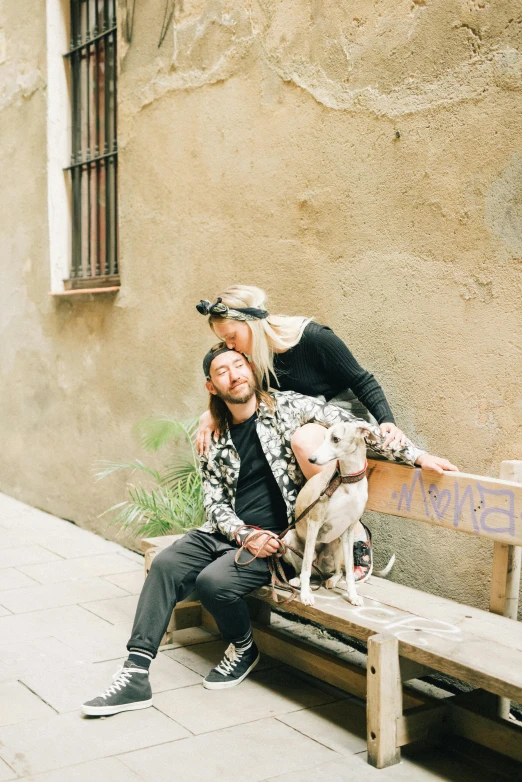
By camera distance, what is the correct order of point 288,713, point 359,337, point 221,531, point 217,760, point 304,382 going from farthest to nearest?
1. point 359,337
2. point 304,382
3. point 221,531
4. point 288,713
5. point 217,760

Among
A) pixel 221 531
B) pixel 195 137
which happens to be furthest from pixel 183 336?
pixel 221 531

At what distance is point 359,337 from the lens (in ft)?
12.9

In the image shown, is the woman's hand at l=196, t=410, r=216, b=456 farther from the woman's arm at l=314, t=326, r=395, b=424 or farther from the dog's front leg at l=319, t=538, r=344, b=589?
the dog's front leg at l=319, t=538, r=344, b=589

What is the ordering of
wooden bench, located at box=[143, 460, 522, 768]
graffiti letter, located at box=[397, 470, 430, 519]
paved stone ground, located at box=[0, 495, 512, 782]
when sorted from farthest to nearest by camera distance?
graffiti letter, located at box=[397, 470, 430, 519]
paved stone ground, located at box=[0, 495, 512, 782]
wooden bench, located at box=[143, 460, 522, 768]

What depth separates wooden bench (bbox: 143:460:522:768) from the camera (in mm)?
2621

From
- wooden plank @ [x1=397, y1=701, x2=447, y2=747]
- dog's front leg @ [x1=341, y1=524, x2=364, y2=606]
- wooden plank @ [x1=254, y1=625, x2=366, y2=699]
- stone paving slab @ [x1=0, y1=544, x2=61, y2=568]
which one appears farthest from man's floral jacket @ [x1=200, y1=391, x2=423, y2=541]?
stone paving slab @ [x1=0, y1=544, x2=61, y2=568]

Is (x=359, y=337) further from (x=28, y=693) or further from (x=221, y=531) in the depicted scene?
(x=28, y=693)

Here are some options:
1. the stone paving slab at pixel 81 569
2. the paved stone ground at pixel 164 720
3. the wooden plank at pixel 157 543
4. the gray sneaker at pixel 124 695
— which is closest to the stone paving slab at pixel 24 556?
the stone paving slab at pixel 81 569

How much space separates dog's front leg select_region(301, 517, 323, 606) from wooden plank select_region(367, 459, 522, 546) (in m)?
0.39

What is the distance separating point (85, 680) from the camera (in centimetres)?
349

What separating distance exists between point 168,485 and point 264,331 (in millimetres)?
1927

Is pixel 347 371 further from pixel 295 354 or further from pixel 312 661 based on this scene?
pixel 312 661

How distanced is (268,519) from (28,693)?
1214 millimetres

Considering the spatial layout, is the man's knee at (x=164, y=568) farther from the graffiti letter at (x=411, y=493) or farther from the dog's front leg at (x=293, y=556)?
the graffiti letter at (x=411, y=493)
